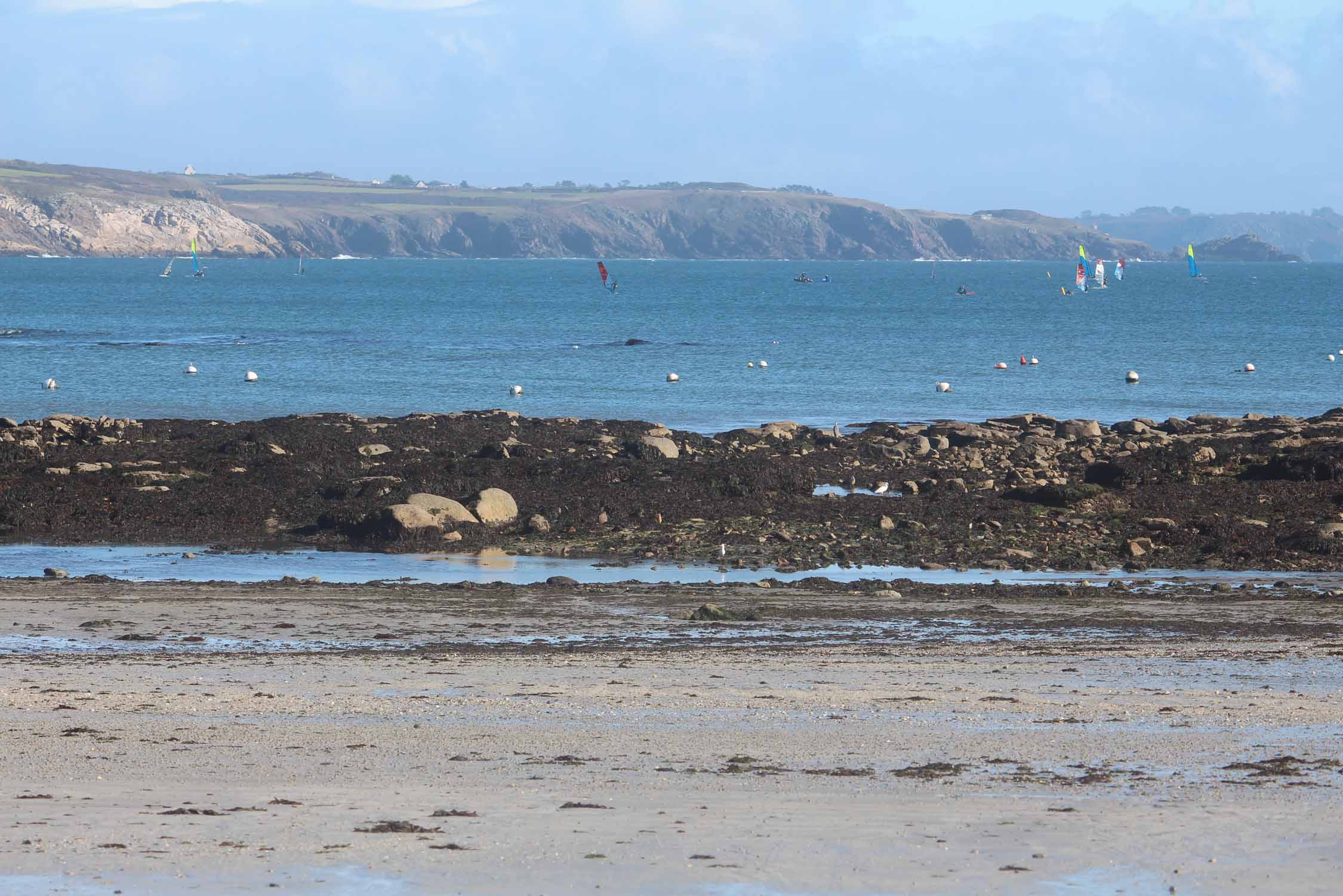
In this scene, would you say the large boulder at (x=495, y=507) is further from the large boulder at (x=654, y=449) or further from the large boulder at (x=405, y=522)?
the large boulder at (x=654, y=449)

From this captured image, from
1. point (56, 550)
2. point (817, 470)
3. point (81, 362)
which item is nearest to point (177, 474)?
point (56, 550)

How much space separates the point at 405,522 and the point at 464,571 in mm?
2349

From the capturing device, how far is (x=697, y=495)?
91.1 ft

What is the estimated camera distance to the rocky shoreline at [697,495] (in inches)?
941

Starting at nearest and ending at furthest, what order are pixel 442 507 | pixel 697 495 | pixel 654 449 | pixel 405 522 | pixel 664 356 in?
pixel 405 522
pixel 442 507
pixel 697 495
pixel 654 449
pixel 664 356

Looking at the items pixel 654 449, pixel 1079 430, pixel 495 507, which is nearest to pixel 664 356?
pixel 1079 430

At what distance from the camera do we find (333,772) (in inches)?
430

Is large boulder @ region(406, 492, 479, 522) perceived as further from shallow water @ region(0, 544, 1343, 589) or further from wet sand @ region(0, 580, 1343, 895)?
wet sand @ region(0, 580, 1343, 895)

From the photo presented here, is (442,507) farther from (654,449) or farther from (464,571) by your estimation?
(654,449)

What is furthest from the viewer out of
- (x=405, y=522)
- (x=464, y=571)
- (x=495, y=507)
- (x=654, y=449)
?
(x=654, y=449)

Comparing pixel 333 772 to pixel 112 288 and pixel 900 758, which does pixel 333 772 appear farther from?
pixel 112 288

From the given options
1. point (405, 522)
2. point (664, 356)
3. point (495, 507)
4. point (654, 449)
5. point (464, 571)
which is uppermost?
point (664, 356)

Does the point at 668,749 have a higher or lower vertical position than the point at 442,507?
lower

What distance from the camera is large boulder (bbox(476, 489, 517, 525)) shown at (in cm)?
2533
